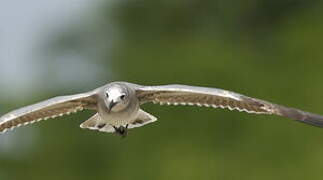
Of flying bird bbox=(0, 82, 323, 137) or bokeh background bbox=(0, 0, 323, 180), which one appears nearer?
flying bird bbox=(0, 82, 323, 137)

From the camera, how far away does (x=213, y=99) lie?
46.3 ft

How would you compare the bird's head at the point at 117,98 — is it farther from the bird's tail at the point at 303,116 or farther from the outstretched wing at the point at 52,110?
the bird's tail at the point at 303,116

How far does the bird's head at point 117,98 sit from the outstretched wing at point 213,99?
0.23 m

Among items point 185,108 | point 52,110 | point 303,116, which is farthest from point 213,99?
point 185,108

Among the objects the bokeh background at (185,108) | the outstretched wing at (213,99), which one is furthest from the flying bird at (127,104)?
the bokeh background at (185,108)

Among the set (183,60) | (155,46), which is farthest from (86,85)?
(155,46)

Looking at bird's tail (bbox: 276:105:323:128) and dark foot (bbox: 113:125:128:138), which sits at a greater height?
bird's tail (bbox: 276:105:323:128)

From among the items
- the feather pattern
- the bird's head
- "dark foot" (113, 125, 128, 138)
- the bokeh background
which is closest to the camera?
the bird's head

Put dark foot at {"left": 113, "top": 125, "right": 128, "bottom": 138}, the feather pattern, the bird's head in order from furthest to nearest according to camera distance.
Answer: dark foot at {"left": 113, "top": 125, "right": 128, "bottom": 138} < the feather pattern < the bird's head

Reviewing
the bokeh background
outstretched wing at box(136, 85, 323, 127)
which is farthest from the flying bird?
the bokeh background

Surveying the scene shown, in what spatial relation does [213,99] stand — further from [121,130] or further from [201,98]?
[121,130]

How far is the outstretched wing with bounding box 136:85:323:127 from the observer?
13672 millimetres

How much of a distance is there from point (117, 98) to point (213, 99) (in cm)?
97

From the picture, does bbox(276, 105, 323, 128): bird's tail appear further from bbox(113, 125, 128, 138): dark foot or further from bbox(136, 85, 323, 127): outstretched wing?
bbox(113, 125, 128, 138): dark foot
